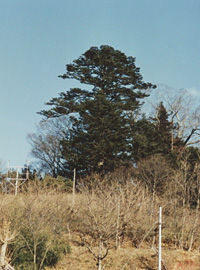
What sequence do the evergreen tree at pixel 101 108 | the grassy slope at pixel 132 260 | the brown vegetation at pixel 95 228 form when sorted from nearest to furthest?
the brown vegetation at pixel 95 228 < the grassy slope at pixel 132 260 < the evergreen tree at pixel 101 108

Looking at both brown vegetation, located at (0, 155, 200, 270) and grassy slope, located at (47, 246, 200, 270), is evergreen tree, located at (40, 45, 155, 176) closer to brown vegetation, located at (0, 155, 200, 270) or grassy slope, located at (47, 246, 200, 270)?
brown vegetation, located at (0, 155, 200, 270)

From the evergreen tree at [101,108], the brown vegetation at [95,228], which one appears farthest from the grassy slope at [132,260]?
the evergreen tree at [101,108]

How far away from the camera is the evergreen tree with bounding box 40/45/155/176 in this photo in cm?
3088

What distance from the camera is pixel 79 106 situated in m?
32.9

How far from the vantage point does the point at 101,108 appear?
31484 mm

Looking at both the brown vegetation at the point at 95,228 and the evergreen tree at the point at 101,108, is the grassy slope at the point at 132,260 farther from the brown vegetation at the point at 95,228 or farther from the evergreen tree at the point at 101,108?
the evergreen tree at the point at 101,108

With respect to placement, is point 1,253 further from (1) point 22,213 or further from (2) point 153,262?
(2) point 153,262

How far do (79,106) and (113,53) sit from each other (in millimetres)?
5752

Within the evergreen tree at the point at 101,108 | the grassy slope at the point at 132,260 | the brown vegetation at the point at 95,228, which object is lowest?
the grassy slope at the point at 132,260

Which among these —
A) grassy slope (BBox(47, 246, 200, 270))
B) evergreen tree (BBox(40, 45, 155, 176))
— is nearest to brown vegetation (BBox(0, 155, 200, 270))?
grassy slope (BBox(47, 246, 200, 270))

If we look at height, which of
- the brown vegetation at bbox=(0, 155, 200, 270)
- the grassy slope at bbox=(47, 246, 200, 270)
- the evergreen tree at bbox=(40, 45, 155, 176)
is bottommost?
the grassy slope at bbox=(47, 246, 200, 270)

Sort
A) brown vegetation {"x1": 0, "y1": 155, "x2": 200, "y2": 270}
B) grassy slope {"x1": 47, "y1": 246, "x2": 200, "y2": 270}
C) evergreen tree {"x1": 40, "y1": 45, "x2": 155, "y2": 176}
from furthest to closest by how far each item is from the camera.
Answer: evergreen tree {"x1": 40, "y1": 45, "x2": 155, "y2": 176} → grassy slope {"x1": 47, "y1": 246, "x2": 200, "y2": 270} → brown vegetation {"x1": 0, "y1": 155, "x2": 200, "y2": 270}

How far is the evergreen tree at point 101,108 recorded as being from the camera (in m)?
30.9

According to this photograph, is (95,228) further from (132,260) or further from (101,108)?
(101,108)
